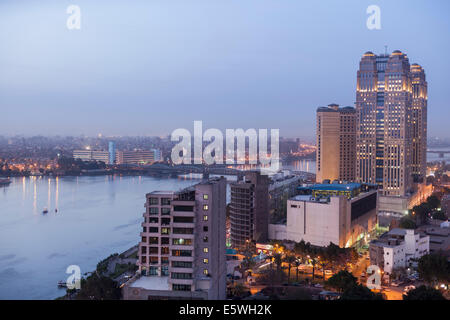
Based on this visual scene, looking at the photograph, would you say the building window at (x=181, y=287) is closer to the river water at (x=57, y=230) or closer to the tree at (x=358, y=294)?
the tree at (x=358, y=294)

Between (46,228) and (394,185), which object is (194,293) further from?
(394,185)

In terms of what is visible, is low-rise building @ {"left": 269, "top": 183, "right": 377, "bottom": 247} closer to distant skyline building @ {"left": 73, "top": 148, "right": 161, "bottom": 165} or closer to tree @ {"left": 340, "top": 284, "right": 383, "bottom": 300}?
tree @ {"left": 340, "top": 284, "right": 383, "bottom": 300}

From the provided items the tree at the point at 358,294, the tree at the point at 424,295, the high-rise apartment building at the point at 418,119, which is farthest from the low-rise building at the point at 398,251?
the high-rise apartment building at the point at 418,119

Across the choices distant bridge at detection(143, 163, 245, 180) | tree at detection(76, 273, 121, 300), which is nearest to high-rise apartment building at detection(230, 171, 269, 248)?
tree at detection(76, 273, 121, 300)

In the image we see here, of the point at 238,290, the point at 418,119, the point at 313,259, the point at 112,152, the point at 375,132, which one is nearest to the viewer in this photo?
the point at 238,290

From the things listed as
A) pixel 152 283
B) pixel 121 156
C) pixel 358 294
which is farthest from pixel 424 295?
pixel 121 156

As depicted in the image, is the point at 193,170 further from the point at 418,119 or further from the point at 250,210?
the point at 250,210

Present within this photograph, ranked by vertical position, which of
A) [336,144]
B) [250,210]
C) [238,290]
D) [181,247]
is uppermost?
[336,144]
